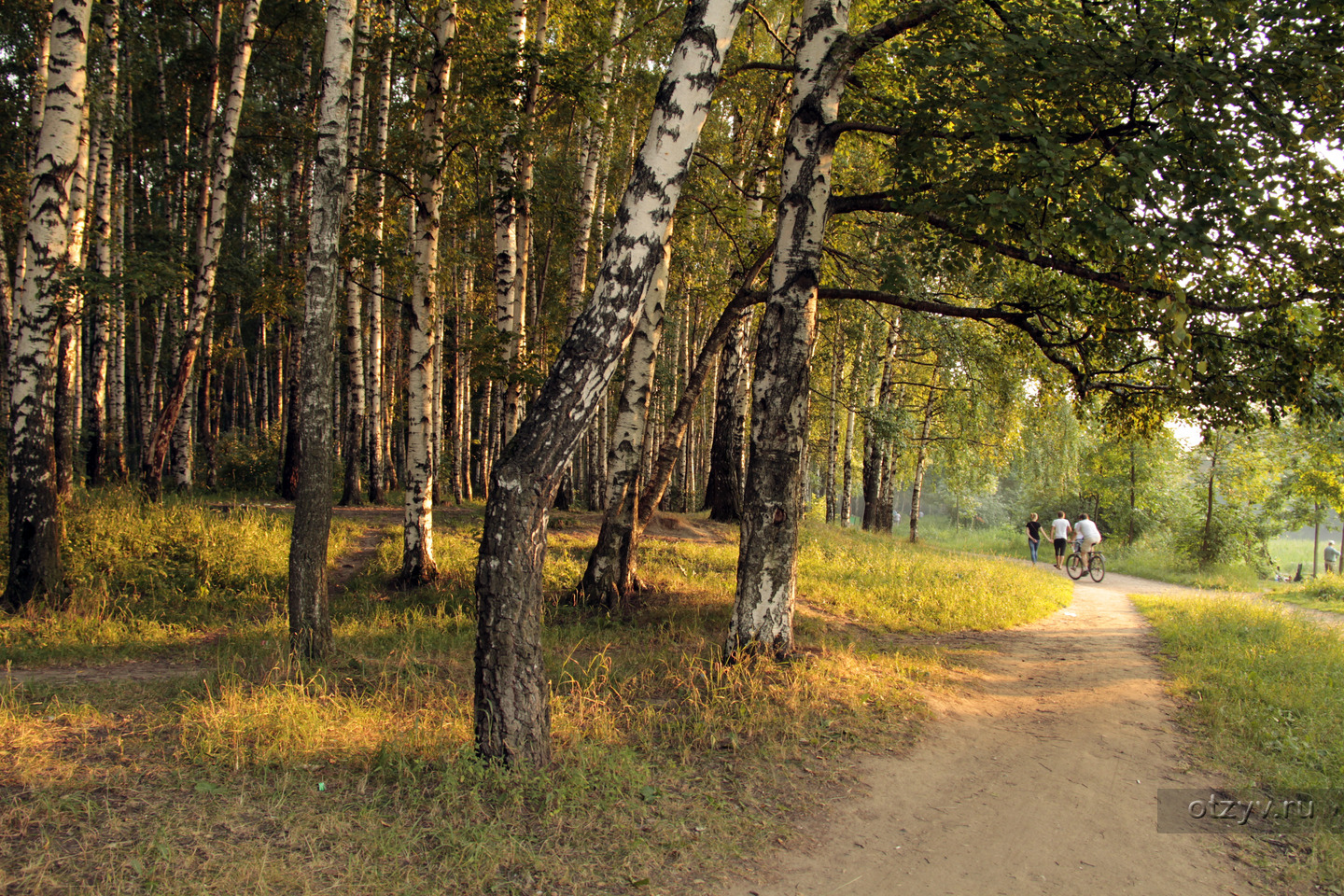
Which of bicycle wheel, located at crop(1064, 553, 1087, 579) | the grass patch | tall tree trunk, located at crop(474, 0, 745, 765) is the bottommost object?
the grass patch

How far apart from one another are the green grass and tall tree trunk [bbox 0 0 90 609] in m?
11.2

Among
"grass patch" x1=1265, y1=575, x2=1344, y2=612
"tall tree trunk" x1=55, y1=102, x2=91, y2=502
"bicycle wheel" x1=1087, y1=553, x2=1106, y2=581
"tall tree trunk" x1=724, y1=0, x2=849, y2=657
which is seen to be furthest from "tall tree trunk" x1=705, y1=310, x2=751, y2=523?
"grass patch" x1=1265, y1=575, x2=1344, y2=612

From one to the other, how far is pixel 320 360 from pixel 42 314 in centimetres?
389

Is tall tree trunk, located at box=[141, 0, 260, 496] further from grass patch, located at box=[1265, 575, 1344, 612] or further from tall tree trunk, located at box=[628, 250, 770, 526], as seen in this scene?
grass patch, located at box=[1265, 575, 1344, 612]

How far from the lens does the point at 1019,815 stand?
4.62 m

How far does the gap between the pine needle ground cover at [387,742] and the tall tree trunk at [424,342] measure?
2.03 feet

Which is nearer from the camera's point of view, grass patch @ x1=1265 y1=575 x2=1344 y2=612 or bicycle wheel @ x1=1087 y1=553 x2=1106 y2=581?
grass patch @ x1=1265 y1=575 x2=1344 y2=612

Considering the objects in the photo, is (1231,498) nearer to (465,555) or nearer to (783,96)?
(783,96)

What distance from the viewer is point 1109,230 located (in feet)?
17.2

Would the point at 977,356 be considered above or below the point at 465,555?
above

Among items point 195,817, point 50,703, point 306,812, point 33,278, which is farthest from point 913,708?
point 33,278

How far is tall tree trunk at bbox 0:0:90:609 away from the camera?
24.5 feet

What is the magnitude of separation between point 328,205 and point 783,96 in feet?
22.1

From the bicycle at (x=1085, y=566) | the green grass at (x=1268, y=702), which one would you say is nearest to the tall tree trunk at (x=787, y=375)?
the green grass at (x=1268, y=702)
